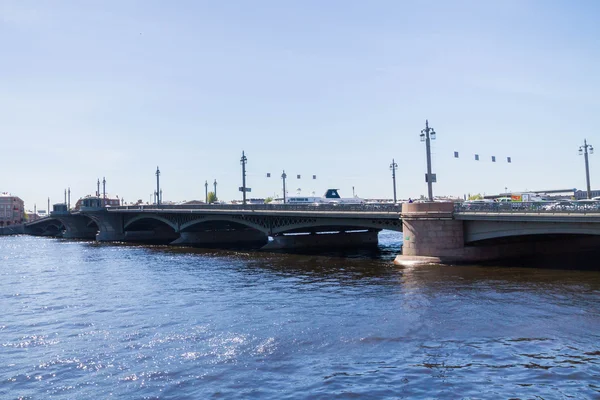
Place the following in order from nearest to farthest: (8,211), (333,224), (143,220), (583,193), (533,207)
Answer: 1. (533,207)
2. (333,224)
3. (143,220)
4. (583,193)
5. (8,211)

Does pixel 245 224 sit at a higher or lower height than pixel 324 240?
higher

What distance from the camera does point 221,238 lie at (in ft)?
255

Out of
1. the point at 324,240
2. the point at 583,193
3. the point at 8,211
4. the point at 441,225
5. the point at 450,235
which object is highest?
the point at 8,211

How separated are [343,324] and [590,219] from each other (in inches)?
695

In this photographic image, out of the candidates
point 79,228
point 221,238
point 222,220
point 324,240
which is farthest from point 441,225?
point 79,228

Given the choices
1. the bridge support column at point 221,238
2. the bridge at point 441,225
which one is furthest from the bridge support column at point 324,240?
the bridge support column at point 221,238

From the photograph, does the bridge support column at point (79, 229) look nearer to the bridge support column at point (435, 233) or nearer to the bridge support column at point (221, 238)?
the bridge support column at point (221, 238)

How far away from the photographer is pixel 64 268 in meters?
46.1

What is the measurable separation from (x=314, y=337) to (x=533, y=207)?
2208cm

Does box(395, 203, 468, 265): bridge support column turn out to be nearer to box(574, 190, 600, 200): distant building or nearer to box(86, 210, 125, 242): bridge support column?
box(574, 190, 600, 200): distant building

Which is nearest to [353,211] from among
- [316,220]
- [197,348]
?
[316,220]

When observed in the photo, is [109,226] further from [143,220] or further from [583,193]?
[583,193]

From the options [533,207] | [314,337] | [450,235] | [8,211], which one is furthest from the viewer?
[8,211]

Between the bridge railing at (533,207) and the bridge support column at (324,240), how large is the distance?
25.6 metres
